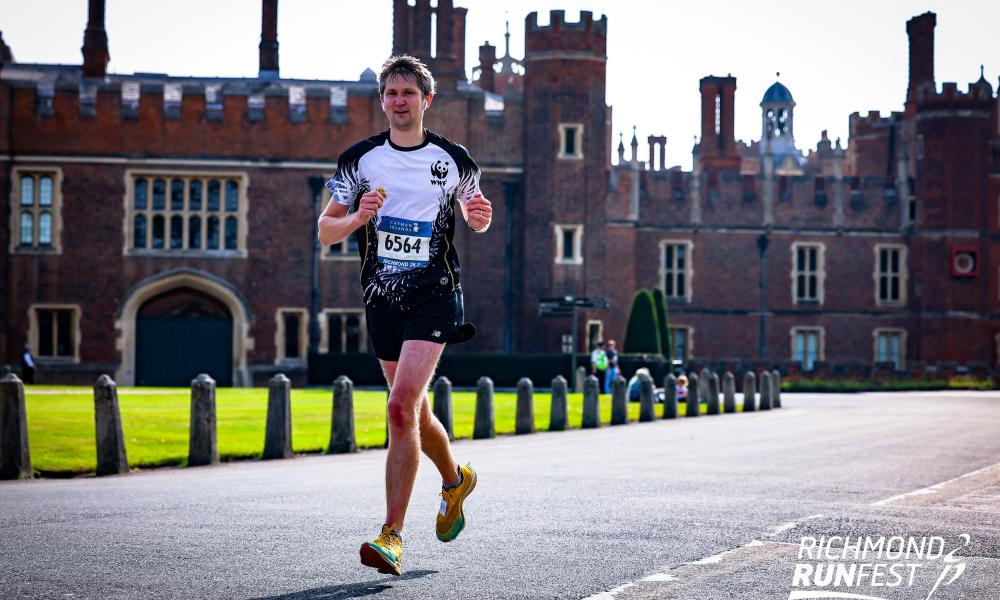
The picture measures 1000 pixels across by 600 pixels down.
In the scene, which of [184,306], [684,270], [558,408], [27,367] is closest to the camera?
[558,408]

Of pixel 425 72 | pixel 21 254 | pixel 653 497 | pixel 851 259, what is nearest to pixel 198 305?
pixel 21 254

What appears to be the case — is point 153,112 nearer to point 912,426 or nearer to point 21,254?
point 21,254

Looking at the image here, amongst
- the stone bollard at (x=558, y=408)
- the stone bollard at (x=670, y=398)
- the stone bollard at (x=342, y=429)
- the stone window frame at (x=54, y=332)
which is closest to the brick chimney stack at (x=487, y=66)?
the stone window frame at (x=54, y=332)

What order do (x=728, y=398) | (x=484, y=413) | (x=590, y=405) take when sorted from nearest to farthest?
(x=484, y=413), (x=590, y=405), (x=728, y=398)

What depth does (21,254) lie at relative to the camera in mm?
38688

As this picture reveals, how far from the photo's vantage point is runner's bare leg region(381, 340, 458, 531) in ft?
19.7

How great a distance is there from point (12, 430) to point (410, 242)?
6589 millimetres

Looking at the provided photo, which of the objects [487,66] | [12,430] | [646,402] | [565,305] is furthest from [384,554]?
[487,66]

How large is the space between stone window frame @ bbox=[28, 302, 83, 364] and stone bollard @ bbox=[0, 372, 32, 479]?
27.7m

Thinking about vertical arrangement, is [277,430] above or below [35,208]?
below

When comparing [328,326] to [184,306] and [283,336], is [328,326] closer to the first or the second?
[283,336]

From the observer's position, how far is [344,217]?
632cm

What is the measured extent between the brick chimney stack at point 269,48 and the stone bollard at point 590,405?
2881 cm

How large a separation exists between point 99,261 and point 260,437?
23763 mm
